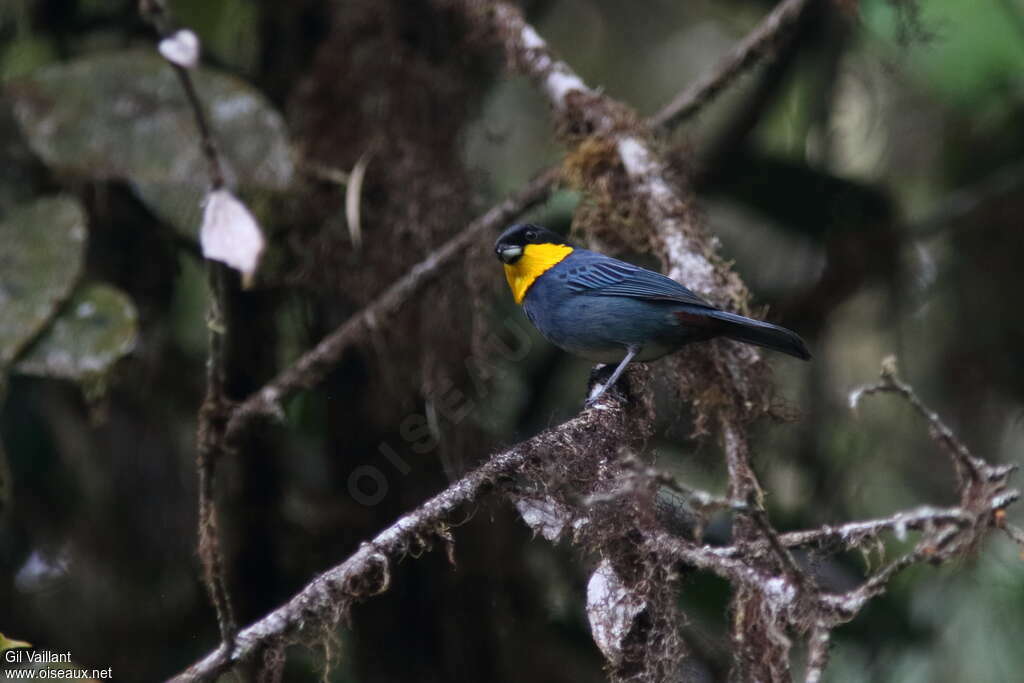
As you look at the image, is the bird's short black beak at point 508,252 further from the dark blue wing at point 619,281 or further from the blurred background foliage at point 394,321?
the blurred background foliage at point 394,321

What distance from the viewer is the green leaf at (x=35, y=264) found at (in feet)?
12.7

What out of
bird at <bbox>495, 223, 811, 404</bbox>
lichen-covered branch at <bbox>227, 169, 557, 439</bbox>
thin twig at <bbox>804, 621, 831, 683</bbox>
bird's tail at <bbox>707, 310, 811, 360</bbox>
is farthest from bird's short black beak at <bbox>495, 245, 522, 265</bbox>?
thin twig at <bbox>804, 621, 831, 683</bbox>

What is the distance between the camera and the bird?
3.39 metres

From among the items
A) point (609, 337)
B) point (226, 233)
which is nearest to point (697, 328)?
point (609, 337)

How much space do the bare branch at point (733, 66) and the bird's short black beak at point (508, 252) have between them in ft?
2.50

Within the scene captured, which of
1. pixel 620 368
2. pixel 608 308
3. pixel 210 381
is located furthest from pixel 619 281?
pixel 210 381

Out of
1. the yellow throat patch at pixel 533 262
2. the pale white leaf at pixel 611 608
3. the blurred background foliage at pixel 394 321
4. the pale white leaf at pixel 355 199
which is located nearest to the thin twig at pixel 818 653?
the pale white leaf at pixel 611 608

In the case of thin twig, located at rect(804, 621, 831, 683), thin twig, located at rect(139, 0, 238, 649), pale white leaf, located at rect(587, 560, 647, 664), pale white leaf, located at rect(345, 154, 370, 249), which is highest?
pale white leaf, located at rect(345, 154, 370, 249)

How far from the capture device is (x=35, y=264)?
409cm

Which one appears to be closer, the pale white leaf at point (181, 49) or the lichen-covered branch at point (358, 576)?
the lichen-covered branch at point (358, 576)

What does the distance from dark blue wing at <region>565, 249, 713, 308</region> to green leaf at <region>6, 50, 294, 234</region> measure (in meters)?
1.40

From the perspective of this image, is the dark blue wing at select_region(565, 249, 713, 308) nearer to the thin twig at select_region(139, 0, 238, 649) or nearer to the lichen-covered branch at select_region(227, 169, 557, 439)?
the lichen-covered branch at select_region(227, 169, 557, 439)

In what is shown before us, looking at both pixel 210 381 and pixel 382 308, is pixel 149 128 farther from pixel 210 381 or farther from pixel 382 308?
pixel 210 381

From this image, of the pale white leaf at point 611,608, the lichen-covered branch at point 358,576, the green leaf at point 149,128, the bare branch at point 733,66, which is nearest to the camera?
the lichen-covered branch at point 358,576
